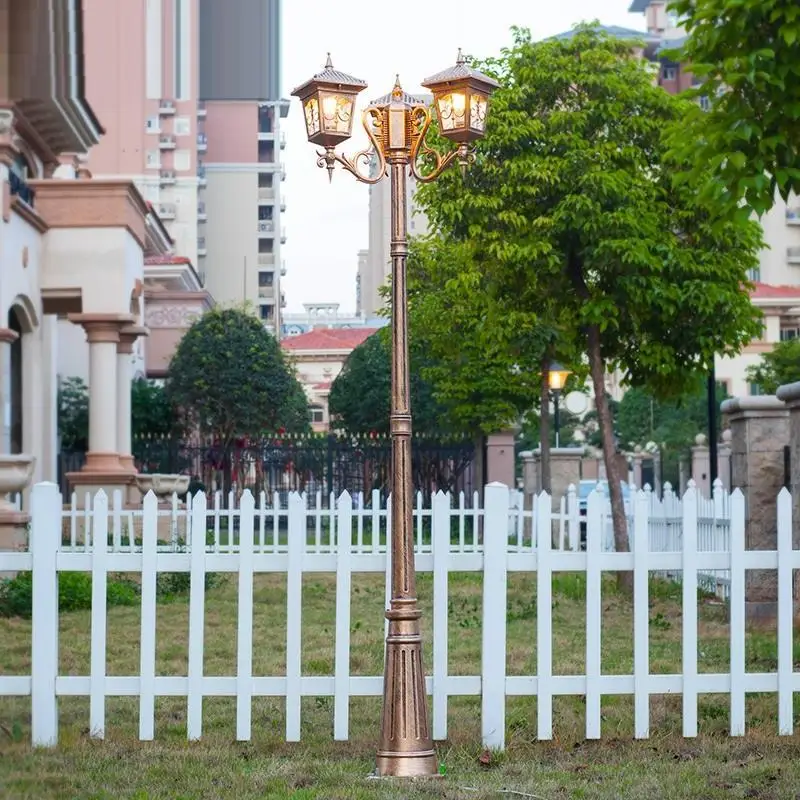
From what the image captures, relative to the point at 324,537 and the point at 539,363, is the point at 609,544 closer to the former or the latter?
the point at 539,363

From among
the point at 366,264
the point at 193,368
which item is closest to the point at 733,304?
the point at 193,368

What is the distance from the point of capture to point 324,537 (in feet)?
106

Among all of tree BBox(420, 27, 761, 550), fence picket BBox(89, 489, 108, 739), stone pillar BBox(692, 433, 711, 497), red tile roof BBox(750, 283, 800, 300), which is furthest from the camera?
red tile roof BBox(750, 283, 800, 300)

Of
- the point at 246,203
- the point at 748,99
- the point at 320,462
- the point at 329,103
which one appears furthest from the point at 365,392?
the point at 246,203

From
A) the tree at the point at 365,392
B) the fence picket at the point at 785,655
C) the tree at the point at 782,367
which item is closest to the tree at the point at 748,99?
the fence picket at the point at 785,655

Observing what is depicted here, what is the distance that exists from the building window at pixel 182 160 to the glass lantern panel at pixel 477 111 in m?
81.5

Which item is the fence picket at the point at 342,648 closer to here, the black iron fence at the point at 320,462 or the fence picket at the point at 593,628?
the fence picket at the point at 593,628

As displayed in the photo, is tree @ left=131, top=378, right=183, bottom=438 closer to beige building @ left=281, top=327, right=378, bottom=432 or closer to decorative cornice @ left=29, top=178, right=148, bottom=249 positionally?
decorative cornice @ left=29, top=178, right=148, bottom=249

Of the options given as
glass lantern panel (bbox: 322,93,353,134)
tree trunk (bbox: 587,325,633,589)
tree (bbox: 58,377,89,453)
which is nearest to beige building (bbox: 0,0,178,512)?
tree trunk (bbox: 587,325,633,589)

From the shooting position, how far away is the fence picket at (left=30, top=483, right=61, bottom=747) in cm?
A: 687

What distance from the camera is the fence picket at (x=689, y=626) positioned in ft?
23.2

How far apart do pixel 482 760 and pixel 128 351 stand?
19206 millimetres

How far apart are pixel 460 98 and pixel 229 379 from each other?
112 feet

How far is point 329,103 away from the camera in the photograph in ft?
23.3
